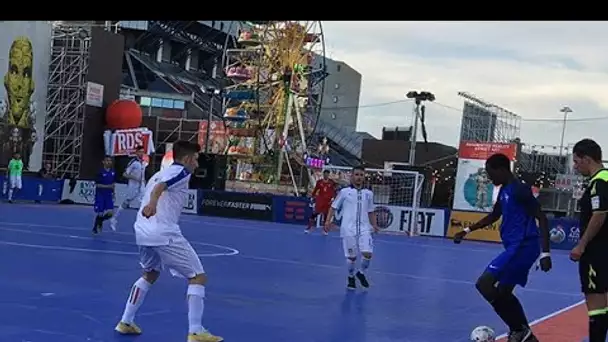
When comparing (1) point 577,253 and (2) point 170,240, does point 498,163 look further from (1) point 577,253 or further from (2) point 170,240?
(2) point 170,240

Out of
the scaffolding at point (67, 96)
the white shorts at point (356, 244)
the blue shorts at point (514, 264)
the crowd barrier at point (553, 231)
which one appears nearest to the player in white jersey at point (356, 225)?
the white shorts at point (356, 244)

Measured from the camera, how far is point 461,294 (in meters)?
12.0

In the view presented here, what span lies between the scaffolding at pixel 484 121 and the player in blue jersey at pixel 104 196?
39.6 m

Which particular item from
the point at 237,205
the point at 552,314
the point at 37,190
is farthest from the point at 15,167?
the point at 552,314

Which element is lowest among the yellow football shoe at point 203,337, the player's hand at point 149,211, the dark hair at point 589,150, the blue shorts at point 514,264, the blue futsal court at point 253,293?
the blue futsal court at point 253,293

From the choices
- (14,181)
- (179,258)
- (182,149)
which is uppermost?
(182,149)

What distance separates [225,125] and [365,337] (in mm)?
45837

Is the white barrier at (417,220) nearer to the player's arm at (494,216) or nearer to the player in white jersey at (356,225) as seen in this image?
the player in white jersey at (356,225)

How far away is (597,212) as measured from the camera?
6.23 m

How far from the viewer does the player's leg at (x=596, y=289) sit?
6.33 metres

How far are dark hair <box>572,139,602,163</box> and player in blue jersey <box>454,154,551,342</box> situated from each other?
767 millimetres

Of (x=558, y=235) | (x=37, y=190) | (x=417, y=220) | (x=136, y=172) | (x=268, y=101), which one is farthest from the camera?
(x=268, y=101)

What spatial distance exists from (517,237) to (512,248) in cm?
11
